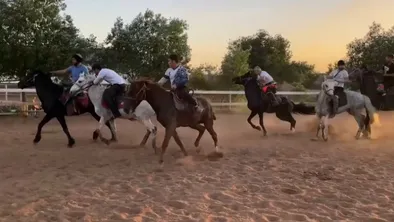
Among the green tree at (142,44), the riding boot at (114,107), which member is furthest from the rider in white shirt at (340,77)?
the green tree at (142,44)

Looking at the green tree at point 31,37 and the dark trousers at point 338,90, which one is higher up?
the green tree at point 31,37

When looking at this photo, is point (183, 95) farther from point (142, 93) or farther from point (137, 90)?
point (137, 90)

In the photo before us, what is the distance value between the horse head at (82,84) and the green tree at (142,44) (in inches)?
585

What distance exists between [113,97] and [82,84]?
1.02 m

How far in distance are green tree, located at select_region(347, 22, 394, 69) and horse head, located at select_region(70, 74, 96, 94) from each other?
28577 mm

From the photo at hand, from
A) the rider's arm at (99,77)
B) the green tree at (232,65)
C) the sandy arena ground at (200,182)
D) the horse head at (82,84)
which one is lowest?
the sandy arena ground at (200,182)

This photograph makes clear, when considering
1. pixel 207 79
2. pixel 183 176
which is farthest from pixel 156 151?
pixel 207 79

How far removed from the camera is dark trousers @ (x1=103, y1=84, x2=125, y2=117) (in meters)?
11.3

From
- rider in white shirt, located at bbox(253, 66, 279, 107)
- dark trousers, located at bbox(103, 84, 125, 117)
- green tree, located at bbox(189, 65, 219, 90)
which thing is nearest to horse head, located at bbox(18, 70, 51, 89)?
dark trousers, located at bbox(103, 84, 125, 117)

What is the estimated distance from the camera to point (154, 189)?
695 cm

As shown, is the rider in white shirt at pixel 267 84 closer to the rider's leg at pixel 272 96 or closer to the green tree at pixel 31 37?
the rider's leg at pixel 272 96

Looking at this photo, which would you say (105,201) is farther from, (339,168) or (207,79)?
(207,79)

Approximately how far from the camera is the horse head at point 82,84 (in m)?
11.8

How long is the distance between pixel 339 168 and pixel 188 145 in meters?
4.44
